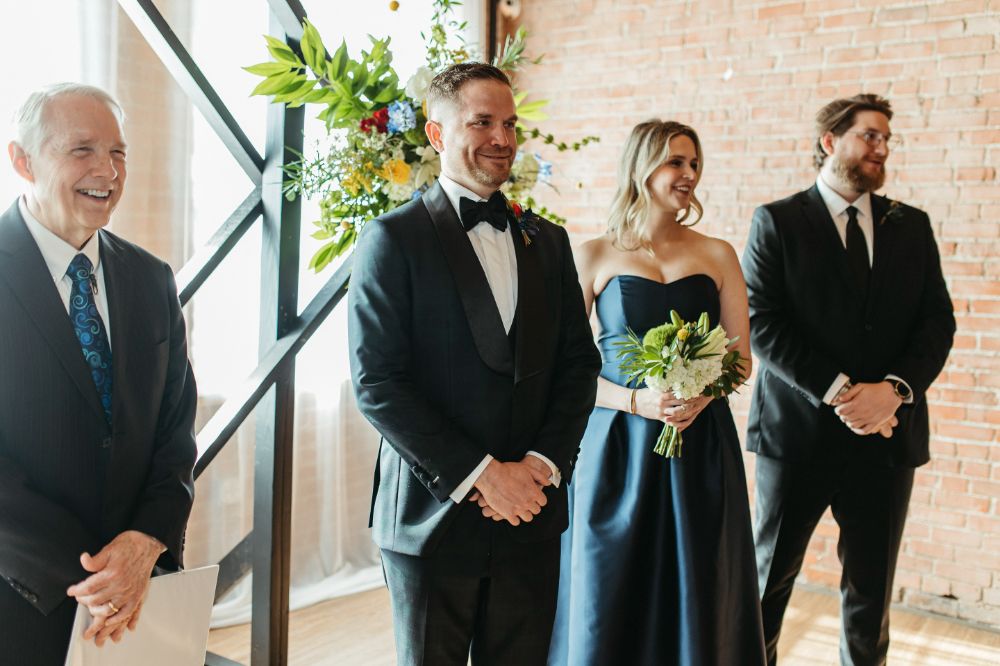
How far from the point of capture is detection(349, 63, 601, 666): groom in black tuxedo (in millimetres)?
1976

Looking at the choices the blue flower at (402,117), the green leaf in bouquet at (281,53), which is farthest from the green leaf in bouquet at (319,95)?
the blue flower at (402,117)

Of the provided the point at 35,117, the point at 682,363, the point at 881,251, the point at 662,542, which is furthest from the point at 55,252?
the point at 881,251

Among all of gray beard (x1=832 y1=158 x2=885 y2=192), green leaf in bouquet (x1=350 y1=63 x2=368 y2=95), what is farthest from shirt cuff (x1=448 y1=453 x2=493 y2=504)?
gray beard (x1=832 y1=158 x2=885 y2=192)

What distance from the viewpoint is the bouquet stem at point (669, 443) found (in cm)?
268

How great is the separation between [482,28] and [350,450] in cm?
249

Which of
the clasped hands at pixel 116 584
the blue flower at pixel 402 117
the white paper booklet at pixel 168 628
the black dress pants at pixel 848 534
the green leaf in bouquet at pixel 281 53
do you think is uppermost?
the green leaf in bouquet at pixel 281 53

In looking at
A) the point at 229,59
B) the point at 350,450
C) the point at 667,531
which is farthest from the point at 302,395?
the point at 667,531

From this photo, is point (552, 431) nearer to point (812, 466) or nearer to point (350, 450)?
point (812, 466)

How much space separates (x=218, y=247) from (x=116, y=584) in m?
1.42

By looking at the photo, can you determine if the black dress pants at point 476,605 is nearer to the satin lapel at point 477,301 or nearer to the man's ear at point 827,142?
the satin lapel at point 477,301

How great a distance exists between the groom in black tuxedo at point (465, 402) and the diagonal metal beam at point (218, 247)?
105cm

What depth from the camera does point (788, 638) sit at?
3.81 m

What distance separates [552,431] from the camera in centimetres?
210

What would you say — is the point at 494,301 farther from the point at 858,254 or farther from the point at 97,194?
the point at 858,254
